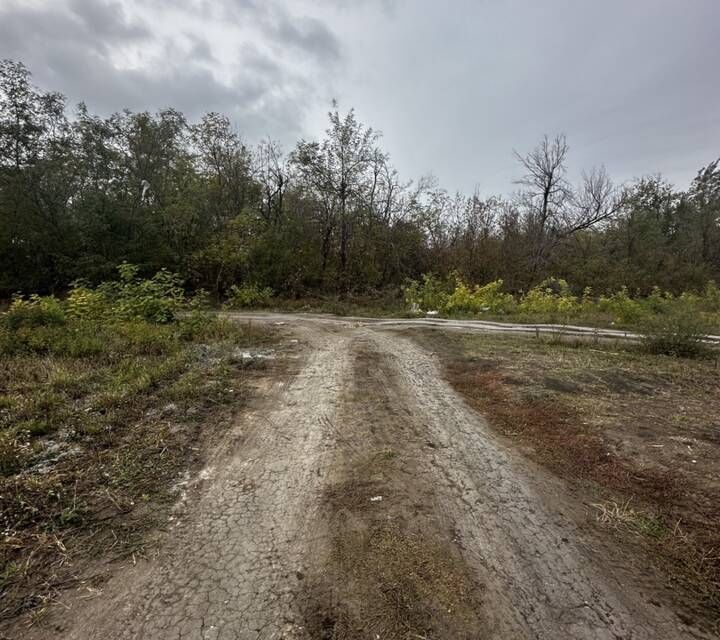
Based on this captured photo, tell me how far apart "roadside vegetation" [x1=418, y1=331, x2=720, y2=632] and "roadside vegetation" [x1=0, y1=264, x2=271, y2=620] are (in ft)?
9.82

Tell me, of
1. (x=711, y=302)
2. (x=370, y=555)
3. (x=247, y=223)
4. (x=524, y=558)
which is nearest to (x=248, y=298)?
(x=247, y=223)

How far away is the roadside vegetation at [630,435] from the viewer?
2.13m

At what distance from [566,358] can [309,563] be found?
5548 mm

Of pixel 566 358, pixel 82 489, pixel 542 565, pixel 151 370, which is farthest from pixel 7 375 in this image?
pixel 566 358

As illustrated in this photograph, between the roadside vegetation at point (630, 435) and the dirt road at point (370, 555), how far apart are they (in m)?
0.26

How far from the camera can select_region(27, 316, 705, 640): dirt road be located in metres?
1.68

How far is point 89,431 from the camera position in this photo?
10.6ft

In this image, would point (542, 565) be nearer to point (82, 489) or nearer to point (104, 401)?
point (82, 489)

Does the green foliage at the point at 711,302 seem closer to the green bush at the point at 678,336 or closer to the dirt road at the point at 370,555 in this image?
the green bush at the point at 678,336

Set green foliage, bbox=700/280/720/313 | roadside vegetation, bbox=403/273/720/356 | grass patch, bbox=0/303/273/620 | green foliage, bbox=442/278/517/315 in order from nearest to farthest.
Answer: grass patch, bbox=0/303/273/620
roadside vegetation, bbox=403/273/720/356
green foliage, bbox=442/278/517/315
green foliage, bbox=700/280/720/313

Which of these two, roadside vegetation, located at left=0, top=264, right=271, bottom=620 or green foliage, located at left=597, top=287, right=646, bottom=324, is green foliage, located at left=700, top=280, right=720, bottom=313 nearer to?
green foliage, located at left=597, top=287, right=646, bottom=324

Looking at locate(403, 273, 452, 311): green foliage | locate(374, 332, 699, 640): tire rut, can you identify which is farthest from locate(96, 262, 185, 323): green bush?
locate(403, 273, 452, 311): green foliage

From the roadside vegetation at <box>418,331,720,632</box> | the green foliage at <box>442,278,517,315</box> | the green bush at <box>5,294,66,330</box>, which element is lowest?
the roadside vegetation at <box>418,331,720,632</box>

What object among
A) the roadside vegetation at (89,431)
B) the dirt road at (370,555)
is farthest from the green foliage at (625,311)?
the roadside vegetation at (89,431)
